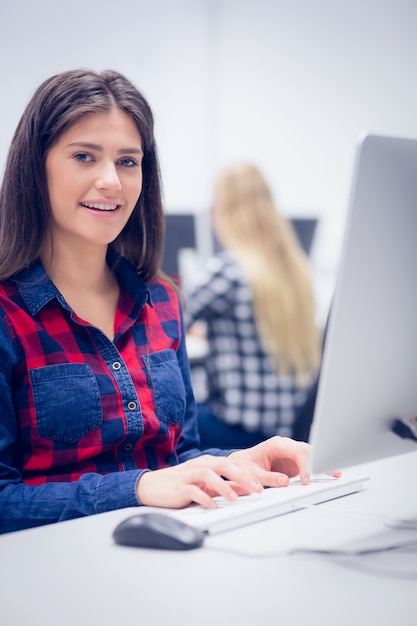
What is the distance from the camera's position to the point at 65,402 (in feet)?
3.73

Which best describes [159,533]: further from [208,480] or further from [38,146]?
[38,146]

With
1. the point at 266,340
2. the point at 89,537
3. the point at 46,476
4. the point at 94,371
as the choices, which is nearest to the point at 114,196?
the point at 94,371

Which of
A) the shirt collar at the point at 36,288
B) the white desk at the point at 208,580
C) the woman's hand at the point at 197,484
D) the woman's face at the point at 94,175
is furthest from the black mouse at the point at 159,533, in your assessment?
the woman's face at the point at 94,175

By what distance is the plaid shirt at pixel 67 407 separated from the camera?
3.39 ft

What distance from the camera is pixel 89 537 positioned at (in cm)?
85

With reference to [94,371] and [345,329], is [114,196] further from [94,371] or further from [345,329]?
[345,329]

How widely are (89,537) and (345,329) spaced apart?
38 centimetres

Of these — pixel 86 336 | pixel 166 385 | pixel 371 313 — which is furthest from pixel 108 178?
pixel 371 313

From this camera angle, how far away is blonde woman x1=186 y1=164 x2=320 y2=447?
234 centimetres

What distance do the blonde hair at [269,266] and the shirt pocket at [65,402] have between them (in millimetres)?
1233

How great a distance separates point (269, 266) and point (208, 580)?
5.66 ft

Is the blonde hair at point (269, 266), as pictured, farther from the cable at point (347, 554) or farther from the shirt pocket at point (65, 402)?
the cable at point (347, 554)

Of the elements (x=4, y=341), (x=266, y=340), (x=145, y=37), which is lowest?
(x=266, y=340)

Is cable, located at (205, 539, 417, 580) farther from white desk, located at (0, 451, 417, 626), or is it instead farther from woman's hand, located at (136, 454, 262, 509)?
woman's hand, located at (136, 454, 262, 509)
